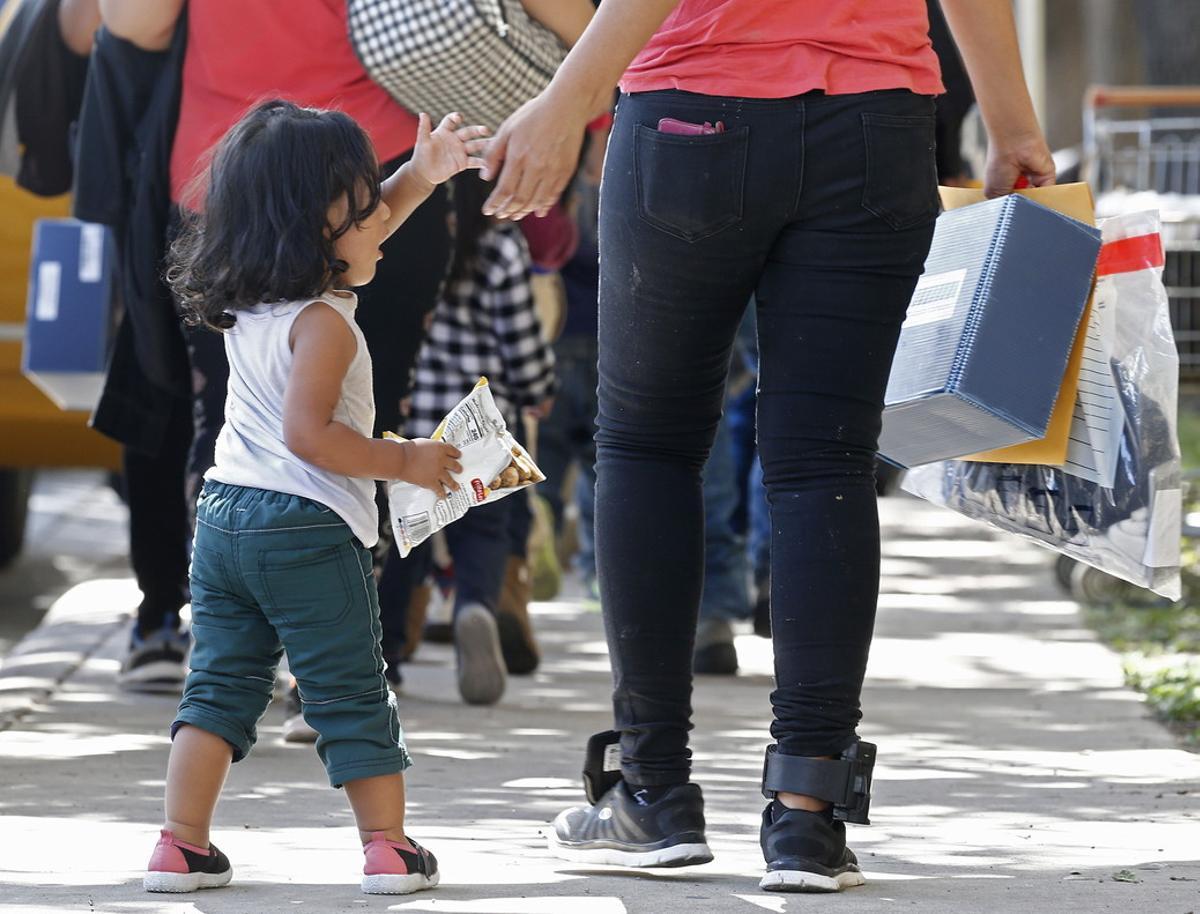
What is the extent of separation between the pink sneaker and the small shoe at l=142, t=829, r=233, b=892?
226 mm

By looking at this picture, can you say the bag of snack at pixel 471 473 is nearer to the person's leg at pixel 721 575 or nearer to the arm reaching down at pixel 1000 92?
the arm reaching down at pixel 1000 92

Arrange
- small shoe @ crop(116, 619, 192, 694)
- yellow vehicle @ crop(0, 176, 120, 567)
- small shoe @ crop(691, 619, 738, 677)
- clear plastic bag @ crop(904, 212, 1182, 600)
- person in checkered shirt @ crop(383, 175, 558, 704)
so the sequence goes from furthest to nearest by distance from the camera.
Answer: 1. yellow vehicle @ crop(0, 176, 120, 567)
2. small shoe @ crop(691, 619, 738, 677)
3. person in checkered shirt @ crop(383, 175, 558, 704)
4. small shoe @ crop(116, 619, 192, 694)
5. clear plastic bag @ crop(904, 212, 1182, 600)

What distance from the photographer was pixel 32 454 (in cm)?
714

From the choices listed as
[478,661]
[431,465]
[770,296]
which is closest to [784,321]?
[770,296]

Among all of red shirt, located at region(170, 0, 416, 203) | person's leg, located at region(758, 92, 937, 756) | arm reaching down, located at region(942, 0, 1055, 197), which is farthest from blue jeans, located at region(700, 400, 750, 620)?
person's leg, located at region(758, 92, 937, 756)

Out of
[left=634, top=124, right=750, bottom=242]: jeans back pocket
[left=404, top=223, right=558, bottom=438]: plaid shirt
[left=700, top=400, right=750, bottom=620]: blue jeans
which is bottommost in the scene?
[left=700, top=400, right=750, bottom=620]: blue jeans

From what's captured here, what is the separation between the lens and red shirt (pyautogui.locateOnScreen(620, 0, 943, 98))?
305 cm

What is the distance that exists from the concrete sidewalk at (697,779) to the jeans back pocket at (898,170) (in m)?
1.01

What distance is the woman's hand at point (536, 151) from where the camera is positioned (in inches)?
116

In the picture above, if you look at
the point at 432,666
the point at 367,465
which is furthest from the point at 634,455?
the point at 432,666

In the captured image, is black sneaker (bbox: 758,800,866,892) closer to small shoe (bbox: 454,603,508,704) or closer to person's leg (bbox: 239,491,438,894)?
person's leg (bbox: 239,491,438,894)

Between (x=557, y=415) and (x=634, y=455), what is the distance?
3510mm

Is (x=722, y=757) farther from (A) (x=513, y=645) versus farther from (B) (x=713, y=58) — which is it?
(B) (x=713, y=58)

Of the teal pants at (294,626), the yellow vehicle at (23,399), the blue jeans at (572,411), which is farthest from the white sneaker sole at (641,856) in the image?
the yellow vehicle at (23,399)
